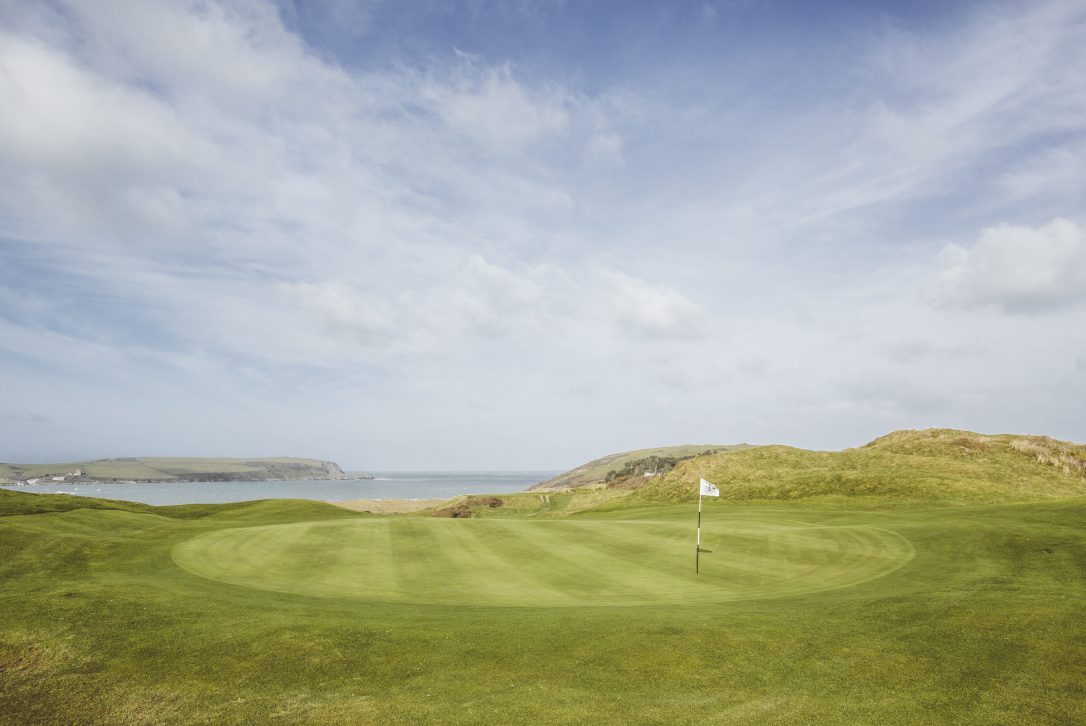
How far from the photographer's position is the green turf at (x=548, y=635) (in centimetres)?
934

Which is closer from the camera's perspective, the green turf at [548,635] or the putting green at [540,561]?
the green turf at [548,635]

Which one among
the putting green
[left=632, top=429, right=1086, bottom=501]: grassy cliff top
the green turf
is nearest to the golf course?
the green turf

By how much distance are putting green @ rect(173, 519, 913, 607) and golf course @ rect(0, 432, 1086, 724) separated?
0.17 m

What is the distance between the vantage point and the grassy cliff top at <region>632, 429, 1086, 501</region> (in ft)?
153

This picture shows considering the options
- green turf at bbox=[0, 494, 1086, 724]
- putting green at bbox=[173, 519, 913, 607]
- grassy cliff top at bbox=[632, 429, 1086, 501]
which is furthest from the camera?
grassy cliff top at bbox=[632, 429, 1086, 501]

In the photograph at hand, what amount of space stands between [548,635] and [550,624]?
0.83 meters

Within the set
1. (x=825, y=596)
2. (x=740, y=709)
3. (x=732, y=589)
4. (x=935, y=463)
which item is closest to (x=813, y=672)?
(x=740, y=709)

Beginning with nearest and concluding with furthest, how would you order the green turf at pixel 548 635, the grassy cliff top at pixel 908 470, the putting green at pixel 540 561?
the green turf at pixel 548 635 → the putting green at pixel 540 561 → the grassy cliff top at pixel 908 470

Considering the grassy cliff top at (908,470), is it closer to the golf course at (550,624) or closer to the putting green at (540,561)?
the golf course at (550,624)

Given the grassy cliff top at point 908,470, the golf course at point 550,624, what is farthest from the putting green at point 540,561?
the grassy cliff top at point 908,470

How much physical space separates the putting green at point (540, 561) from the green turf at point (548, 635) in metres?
0.18

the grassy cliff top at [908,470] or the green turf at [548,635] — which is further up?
the grassy cliff top at [908,470]

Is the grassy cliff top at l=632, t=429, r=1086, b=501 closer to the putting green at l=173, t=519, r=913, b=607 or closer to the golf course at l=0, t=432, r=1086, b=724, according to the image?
the golf course at l=0, t=432, r=1086, b=724

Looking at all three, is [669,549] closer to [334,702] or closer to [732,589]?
[732,589]
